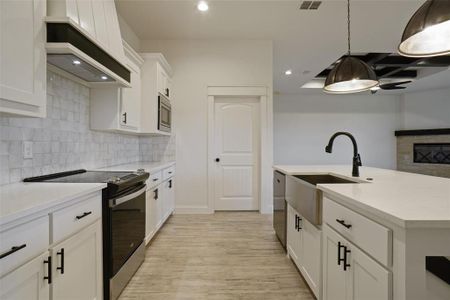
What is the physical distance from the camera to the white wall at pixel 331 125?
816 centimetres

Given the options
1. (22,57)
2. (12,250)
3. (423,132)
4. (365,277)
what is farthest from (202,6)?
(423,132)

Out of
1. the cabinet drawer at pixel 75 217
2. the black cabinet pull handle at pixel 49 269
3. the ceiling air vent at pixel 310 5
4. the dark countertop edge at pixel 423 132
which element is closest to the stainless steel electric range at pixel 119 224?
the cabinet drawer at pixel 75 217

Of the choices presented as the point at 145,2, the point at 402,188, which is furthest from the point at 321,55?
the point at 402,188

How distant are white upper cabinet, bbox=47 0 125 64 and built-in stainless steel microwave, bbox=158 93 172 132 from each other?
121cm

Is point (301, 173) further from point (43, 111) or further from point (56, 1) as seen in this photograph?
point (56, 1)

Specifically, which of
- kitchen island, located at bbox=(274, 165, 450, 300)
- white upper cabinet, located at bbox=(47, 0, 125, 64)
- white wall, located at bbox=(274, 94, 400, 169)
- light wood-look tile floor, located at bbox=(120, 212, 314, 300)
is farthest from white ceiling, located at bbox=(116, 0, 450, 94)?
white wall, located at bbox=(274, 94, 400, 169)

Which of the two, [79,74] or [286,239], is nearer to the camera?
[79,74]

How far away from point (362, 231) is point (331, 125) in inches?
299

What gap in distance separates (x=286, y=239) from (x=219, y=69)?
120 inches

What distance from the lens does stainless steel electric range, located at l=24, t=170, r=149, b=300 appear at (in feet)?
5.85

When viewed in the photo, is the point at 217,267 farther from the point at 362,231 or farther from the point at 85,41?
the point at 85,41

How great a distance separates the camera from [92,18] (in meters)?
2.00

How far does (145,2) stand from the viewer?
10.7ft

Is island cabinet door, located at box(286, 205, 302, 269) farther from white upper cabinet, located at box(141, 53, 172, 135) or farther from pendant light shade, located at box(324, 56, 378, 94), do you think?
white upper cabinet, located at box(141, 53, 172, 135)
